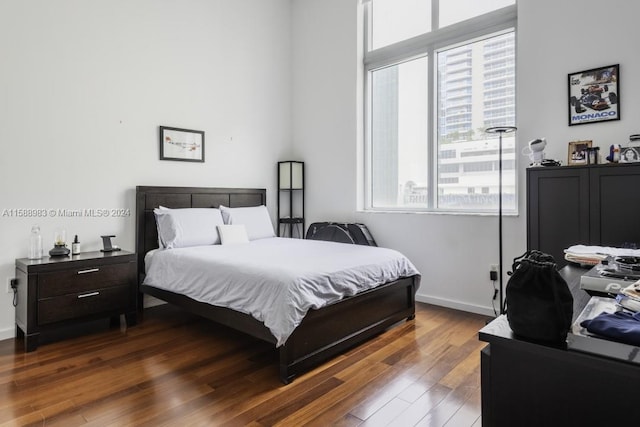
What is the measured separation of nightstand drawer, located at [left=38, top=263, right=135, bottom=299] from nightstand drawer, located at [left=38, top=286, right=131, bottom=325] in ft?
0.13

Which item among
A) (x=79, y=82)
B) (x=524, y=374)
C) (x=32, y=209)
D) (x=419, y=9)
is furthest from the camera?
(x=419, y=9)

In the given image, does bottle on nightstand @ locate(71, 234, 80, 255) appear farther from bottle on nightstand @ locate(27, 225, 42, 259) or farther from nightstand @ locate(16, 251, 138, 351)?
bottle on nightstand @ locate(27, 225, 42, 259)

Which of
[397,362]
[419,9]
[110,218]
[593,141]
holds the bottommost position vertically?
[397,362]

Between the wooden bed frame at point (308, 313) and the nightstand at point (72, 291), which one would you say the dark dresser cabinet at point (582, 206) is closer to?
the wooden bed frame at point (308, 313)

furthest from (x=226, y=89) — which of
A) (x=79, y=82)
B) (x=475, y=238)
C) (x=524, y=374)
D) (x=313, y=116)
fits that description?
(x=524, y=374)

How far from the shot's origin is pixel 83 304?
3045mm

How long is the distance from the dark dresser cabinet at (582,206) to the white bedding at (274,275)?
3.55 ft

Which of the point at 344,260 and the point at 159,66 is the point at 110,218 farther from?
the point at 344,260

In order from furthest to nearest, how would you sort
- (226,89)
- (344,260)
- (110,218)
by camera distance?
(226,89) → (110,218) → (344,260)

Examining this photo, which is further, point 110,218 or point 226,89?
point 226,89

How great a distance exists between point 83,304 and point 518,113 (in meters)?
3.95

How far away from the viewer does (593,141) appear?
2961 millimetres

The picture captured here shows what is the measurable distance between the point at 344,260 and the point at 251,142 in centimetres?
242

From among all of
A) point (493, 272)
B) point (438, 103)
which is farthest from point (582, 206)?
point (438, 103)
